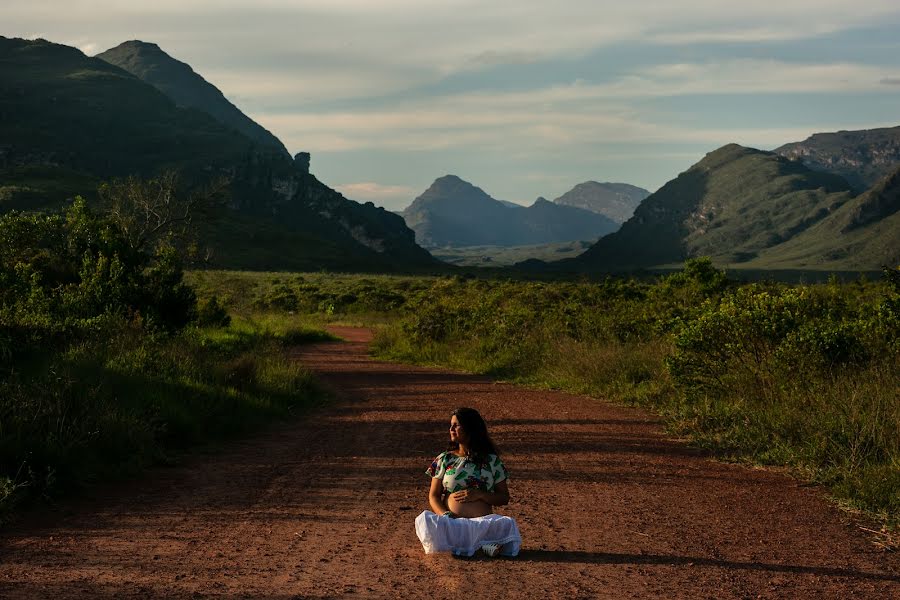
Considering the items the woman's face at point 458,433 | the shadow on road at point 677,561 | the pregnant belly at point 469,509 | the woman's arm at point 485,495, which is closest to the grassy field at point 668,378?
the shadow on road at point 677,561

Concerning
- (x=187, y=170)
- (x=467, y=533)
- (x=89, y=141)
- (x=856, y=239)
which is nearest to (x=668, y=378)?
(x=467, y=533)

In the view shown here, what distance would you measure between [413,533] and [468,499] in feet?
2.19

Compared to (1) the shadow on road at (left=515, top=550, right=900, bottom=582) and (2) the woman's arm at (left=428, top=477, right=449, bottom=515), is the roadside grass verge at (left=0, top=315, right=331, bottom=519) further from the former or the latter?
(1) the shadow on road at (left=515, top=550, right=900, bottom=582)

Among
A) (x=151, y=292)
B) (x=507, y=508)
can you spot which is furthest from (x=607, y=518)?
(x=151, y=292)

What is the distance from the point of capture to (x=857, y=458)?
9062 mm

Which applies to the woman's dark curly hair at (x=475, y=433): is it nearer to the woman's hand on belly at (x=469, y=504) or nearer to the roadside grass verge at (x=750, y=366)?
the woman's hand on belly at (x=469, y=504)

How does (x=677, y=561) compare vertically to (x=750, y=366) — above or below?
below

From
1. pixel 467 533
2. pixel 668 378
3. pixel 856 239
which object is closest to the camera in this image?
pixel 467 533

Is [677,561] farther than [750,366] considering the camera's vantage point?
No

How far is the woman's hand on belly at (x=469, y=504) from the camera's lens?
262 inches

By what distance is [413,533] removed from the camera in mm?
7098

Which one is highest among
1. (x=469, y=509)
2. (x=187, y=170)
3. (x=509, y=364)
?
(x=187, y=170)

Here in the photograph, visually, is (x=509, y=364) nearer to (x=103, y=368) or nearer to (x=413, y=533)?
(x=103, y=368)

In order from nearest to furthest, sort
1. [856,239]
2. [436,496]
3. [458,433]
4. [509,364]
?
[458,433]
[436,496]
[509,364]
[856,239]
